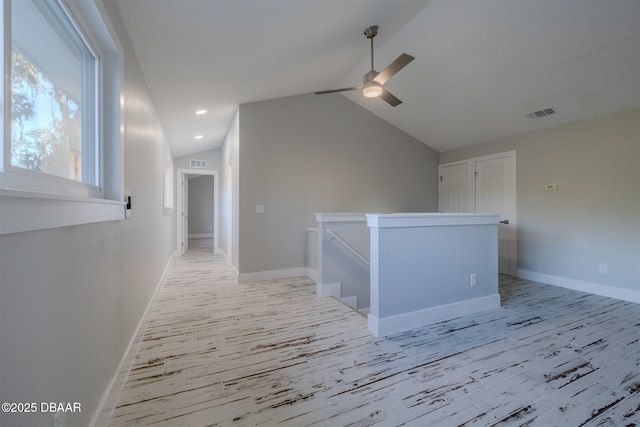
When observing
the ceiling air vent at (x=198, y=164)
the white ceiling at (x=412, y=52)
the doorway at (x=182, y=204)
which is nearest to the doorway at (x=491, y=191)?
the white ceiling at (x=412, y=52)

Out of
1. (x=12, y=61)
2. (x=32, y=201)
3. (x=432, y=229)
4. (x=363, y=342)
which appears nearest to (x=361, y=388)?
(x=363, y=342)

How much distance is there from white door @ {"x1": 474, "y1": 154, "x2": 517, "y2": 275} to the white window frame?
517cm

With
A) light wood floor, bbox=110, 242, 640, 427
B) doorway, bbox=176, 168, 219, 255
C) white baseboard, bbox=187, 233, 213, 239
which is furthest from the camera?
white baseboard, bbox=187, 233, 213, 239

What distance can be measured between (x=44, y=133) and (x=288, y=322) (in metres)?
2.27

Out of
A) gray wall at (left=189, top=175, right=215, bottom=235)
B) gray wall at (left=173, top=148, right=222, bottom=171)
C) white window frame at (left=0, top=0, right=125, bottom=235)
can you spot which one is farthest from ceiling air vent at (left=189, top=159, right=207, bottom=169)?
white window frame at (left=0, top=0, right=125, bottom=235)

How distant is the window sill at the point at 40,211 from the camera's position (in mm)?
701

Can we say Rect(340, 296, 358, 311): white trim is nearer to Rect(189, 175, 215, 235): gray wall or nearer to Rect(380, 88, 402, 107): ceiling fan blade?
Rect(380, 88, 402, 107): ceiling fan blade

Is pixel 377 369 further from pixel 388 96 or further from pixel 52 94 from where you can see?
pixel 388 96

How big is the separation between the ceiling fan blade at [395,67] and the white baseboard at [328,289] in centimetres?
246

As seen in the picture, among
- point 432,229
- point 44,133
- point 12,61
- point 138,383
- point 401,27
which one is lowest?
point 138,383

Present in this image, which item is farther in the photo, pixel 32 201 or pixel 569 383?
pixel 569 383

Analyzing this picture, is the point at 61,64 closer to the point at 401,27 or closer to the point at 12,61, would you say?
the point at 12,61

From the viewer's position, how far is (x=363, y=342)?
2.26m

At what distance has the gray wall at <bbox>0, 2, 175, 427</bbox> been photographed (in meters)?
0.77
